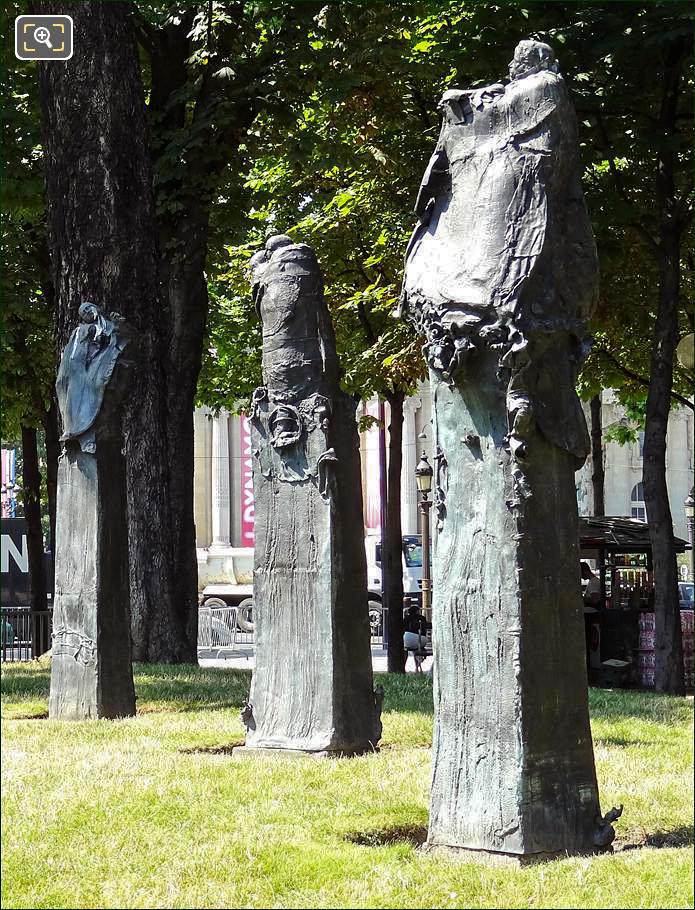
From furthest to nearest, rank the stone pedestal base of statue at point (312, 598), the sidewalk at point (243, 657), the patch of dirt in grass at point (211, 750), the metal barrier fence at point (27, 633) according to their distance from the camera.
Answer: the sidewalk at point (243, 657), the metal barrier fence at point (27, 633), the stone pedestal base of statue at point (312, 598), the patch of dirt in grass at point (211, 750)

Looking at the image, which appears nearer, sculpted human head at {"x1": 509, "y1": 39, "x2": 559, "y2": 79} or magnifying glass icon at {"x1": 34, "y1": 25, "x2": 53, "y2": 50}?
magnifying glass icon at {"x1": 34, "y1": 25, "x2": 53, "y2": 50}

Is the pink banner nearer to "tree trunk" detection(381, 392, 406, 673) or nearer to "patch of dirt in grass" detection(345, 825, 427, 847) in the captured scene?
"tree trunk" detection(381, 392, 406, 673)

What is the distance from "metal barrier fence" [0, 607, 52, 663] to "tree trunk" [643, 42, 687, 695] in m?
10.6

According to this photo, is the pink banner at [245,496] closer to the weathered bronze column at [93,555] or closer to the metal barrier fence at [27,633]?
the metal barrier fence at [27,633]

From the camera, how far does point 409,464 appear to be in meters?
56.8

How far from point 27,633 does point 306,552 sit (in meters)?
16.6

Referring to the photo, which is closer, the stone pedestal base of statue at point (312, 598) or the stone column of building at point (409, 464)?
the stone pedestal base of statue at point (312, 598)

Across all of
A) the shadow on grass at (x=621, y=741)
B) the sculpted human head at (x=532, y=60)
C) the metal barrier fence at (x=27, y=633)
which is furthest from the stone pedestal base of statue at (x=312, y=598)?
the metal barrier fence at (x=27, y=633)

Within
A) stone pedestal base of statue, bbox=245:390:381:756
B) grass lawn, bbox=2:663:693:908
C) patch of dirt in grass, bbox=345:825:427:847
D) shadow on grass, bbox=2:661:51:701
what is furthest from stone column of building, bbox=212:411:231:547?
patch of dirt in grass, bbox=345:825:427:847

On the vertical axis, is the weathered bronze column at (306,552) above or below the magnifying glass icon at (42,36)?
below

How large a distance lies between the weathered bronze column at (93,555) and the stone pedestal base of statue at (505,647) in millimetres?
5247

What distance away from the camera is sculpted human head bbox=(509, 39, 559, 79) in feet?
21.0

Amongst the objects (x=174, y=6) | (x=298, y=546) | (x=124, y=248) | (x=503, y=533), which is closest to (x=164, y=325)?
(x=124, y=248)

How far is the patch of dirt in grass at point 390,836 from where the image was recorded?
253 inches
